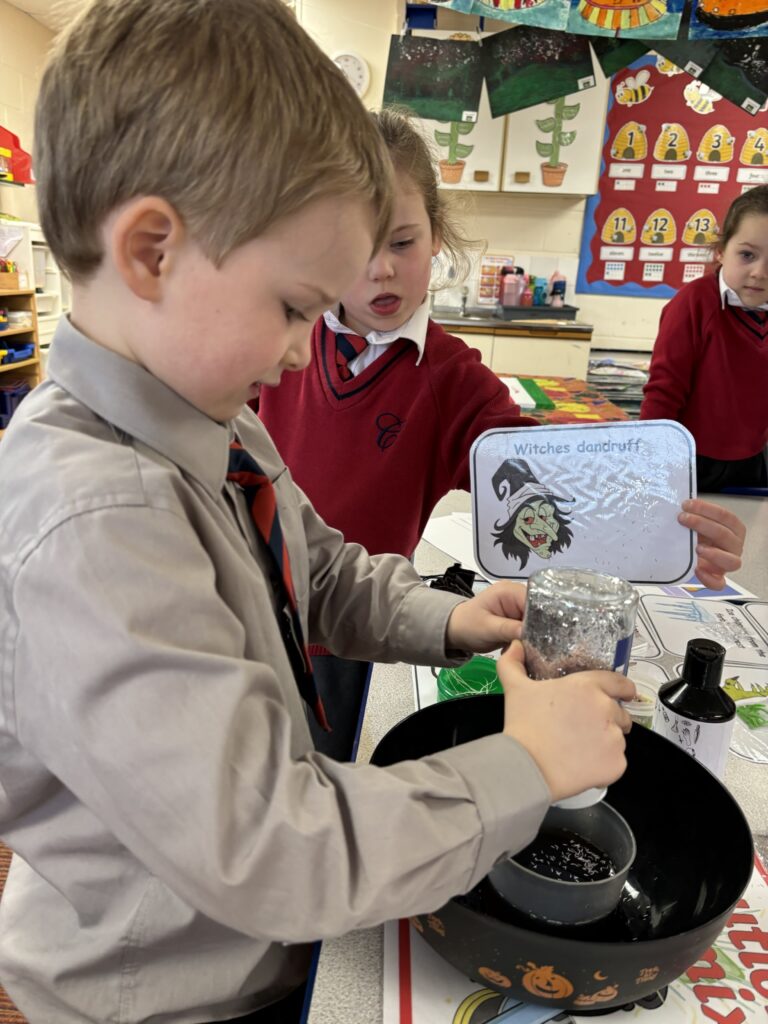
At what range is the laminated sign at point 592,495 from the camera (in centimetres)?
91

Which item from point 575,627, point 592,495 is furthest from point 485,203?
point 575,627

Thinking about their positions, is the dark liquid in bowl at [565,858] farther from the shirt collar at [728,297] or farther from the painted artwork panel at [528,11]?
the painted artwork panel at [528,11]

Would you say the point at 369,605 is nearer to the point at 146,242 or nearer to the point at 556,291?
the point at 146,242

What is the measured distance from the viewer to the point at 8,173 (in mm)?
3744

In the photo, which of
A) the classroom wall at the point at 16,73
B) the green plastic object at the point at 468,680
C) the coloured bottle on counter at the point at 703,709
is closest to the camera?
the coloured bottle on counter at the point at 703,709

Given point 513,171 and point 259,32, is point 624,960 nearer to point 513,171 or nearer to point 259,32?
point 259,32

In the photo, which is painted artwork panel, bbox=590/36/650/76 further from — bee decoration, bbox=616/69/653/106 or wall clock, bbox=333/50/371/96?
wall clock, bbox=333/50/371/96

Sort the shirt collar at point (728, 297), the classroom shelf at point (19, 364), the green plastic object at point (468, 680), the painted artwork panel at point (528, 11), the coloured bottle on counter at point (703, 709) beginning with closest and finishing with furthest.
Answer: the coloured bottle on counter at point (703, 709), the green plastic object at point (468, 680), the shirt collar at point (728, 297), the painted artwork panel at point (528, 11), the classroom shelf at point (19, 364)

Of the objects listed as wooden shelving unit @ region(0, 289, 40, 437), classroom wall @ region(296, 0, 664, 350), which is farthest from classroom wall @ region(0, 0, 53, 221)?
classroom wall @ region(296, 0, 664, 350)

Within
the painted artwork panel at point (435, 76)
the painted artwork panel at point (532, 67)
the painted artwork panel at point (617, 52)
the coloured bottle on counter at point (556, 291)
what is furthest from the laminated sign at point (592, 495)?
the coloured bottle on counter at point (556, 291)

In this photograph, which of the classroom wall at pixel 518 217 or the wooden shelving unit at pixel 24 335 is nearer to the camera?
the classroom wall at pixel 518 217

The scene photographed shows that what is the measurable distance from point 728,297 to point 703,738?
147 cm

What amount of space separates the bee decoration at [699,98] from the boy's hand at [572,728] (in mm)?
4152

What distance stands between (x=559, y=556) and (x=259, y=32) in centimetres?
65
